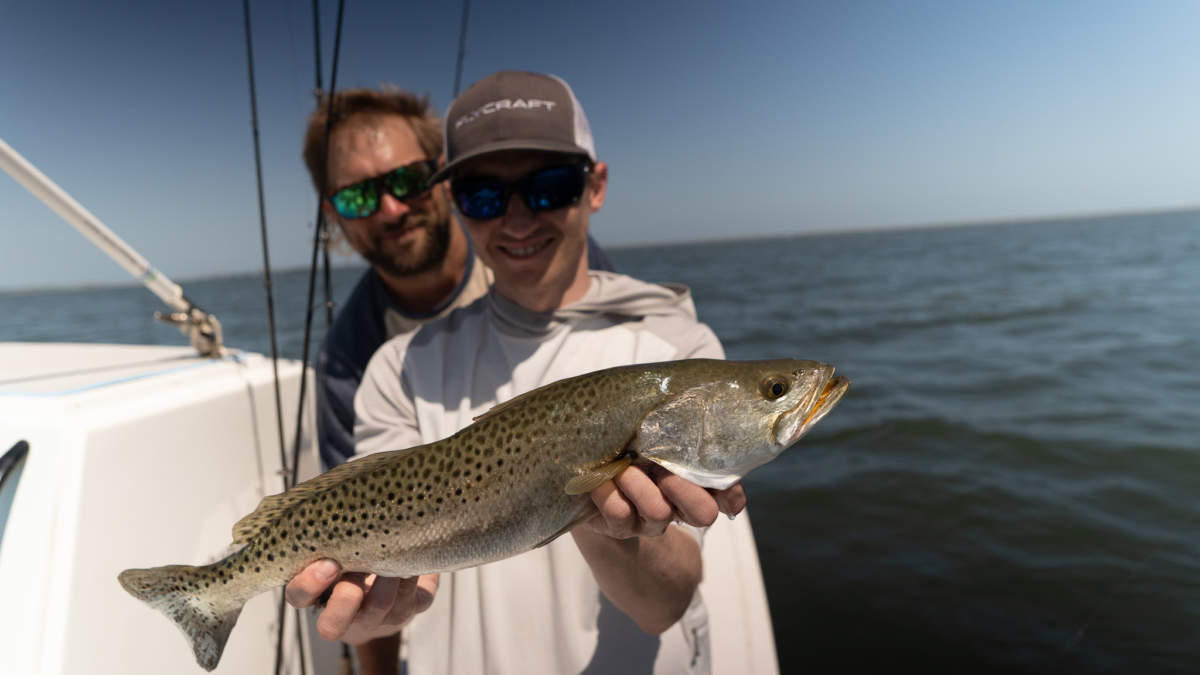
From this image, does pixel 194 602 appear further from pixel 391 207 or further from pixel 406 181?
pixel 406 181

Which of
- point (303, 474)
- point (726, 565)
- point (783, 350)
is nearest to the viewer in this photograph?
point (726, 565)

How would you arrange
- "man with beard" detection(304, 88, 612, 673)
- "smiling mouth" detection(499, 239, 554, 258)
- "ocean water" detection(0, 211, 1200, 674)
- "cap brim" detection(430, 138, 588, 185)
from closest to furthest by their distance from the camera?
"cap brim" detection(430, 138, 588, 185) → "smiling mouth" detection(499, 239, 554, 258) → "man with beard" detection(304, 88, 612, 673) → "ocean water" detection(0, 211, 1200, 674)

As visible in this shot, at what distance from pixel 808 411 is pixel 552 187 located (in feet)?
5.15

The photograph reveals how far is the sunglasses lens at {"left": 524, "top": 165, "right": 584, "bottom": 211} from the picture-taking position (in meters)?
2.79

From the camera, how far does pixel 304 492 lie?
2090mm

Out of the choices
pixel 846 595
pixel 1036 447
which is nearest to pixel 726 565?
pixel 846 595

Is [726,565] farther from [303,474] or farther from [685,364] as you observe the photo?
[303,474]

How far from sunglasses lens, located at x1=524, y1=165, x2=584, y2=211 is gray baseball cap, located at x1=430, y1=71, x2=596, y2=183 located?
0.32ft

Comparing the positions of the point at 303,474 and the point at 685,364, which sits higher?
the point at 685,364

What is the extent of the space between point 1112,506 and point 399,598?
9.21 metres

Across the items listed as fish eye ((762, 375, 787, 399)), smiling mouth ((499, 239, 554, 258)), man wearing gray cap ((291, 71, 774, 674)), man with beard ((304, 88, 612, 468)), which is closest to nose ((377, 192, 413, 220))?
man with beard ((304, 88, 612, 468))

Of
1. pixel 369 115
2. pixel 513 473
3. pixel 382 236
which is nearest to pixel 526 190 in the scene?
pixel 513 473

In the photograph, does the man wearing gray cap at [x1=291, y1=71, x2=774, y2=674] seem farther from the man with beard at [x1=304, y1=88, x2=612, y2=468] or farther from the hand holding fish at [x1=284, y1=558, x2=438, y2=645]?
the man with beard at [x1=304, y1=88, x2=612, y2=468]

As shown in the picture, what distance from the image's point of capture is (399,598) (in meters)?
2.30
